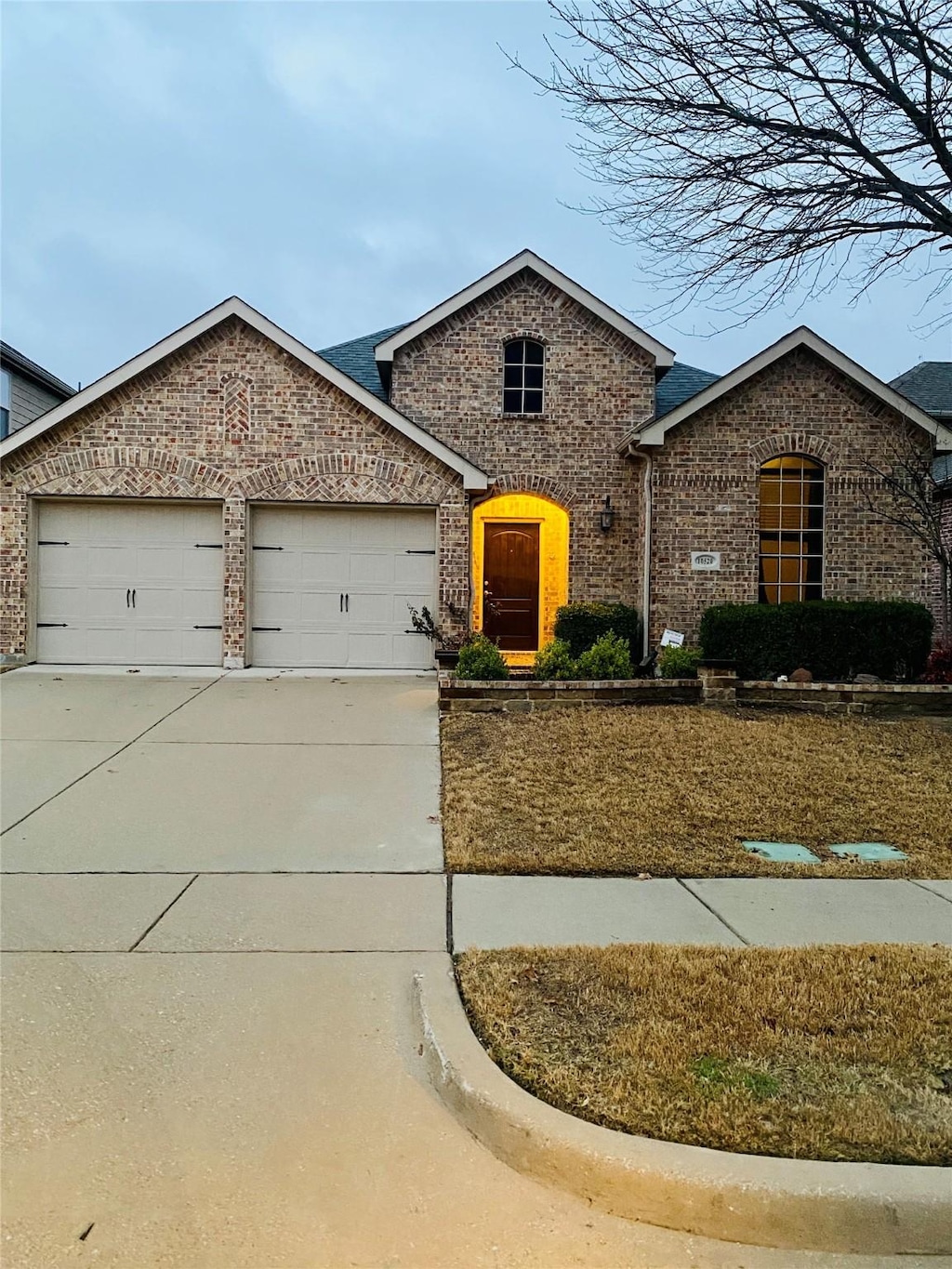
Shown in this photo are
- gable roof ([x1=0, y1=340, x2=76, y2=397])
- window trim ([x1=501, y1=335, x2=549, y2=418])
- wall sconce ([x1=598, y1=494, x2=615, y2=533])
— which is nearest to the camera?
wall sconce ([x1=598, y1=494, x2=615, y2=533])

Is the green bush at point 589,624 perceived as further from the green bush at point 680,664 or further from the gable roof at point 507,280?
the gable roof at point 507,280

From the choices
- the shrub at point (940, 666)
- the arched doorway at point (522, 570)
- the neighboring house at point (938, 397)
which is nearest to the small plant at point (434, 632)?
the arched doorway at point (522, 570)

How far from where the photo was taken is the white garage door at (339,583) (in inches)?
501

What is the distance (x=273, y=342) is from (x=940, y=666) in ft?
34.7

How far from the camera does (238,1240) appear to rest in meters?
2.37

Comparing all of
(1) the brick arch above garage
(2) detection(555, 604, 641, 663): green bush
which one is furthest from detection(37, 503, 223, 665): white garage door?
(2) detection(555, 604, 641, 663): green bush

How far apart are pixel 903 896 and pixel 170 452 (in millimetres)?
11040

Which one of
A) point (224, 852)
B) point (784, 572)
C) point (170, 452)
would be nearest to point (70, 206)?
point (170, 452)

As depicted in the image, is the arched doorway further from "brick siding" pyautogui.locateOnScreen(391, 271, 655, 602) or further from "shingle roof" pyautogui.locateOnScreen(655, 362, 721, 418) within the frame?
"shingle roof" pyautogui.locateOnScreen(655, 362, 721, 418)

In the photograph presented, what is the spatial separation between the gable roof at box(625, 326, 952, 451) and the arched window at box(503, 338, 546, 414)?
7.54 feet

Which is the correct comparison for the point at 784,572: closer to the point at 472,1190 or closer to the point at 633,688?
the point at 633,688

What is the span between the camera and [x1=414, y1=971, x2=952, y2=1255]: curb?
2428 millimetres

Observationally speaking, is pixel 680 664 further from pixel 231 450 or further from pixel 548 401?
pixel 231 450

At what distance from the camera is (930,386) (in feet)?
63.2
